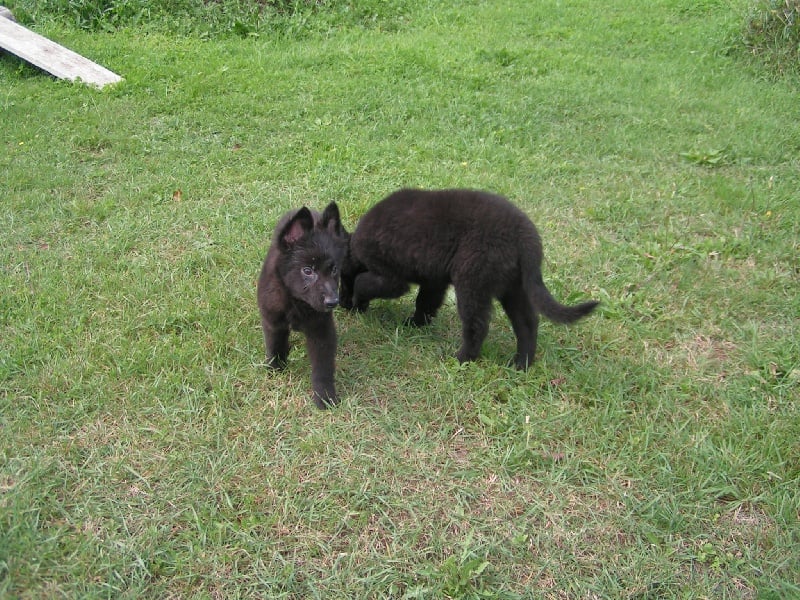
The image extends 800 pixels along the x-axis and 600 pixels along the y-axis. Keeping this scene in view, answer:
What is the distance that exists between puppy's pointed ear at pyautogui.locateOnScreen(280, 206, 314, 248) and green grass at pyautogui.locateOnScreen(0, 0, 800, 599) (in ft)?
2.91

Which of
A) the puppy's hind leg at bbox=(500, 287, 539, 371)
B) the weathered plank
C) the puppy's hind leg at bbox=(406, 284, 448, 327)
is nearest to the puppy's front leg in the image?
the puppy's hind leg at bbox=(406, 284, 448, 327)

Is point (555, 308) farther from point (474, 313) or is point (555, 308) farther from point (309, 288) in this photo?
point (309, 288)

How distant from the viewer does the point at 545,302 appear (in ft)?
12.3

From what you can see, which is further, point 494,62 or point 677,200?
point 494,62

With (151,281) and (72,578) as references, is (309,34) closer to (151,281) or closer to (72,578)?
(151,281)

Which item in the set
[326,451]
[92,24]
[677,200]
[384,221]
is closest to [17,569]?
[326,451]

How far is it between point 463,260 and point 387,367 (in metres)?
0.84

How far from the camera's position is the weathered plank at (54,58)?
26.1 feet

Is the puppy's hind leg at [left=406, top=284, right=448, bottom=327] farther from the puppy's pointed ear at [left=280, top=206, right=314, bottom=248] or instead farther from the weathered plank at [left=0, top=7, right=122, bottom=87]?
the weathered plank at [left=0, top=7, right=122, bottom=87]

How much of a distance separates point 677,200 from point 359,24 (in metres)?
6.30

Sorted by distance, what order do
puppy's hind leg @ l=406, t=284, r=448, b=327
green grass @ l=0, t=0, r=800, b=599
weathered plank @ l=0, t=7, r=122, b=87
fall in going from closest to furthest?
green grass @ l=0, t=0, r=800, b=599
puppy's hind leg @ l=406, t=284, r=448, b=327
weathered plank @ l=0, t=7, r=122, b=87

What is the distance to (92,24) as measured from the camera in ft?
32.2

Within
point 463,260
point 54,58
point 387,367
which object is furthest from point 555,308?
point 54,58

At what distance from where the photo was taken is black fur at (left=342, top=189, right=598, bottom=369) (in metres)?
3.86
